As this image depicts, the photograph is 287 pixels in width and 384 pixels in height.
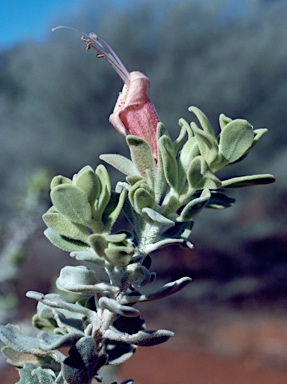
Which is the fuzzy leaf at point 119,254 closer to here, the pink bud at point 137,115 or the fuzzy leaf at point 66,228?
the fuzzy leaf at point 66,228

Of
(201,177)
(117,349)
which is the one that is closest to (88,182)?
(201,177)

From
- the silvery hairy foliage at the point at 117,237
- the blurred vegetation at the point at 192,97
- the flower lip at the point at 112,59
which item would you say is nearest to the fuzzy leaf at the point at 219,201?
the silvery hairy foliage at the point at 117,237

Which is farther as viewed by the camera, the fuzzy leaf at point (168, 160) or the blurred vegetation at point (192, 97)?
the blurred vegetation at point (192, 97)

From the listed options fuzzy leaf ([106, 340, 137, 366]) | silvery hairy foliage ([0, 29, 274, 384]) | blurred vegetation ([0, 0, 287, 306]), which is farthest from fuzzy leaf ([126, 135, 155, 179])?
blurred vegetation ([0, 0, 287, 306])

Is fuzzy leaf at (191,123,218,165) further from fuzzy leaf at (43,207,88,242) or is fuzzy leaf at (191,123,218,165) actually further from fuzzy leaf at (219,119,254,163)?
fuzzy leaf at (43,207,88,242)

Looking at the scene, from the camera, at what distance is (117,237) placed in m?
0.62

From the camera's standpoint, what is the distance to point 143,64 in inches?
323

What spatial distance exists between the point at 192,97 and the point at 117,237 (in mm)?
7395

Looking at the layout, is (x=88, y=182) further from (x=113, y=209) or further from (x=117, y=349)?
(x=117, y=349)

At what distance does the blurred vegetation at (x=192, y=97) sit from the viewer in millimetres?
7773

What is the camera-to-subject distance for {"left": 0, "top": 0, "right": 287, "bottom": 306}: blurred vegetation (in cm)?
777

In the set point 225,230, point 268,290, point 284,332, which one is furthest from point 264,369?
point 225,230

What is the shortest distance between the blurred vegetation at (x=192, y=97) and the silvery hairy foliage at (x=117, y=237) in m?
6.97

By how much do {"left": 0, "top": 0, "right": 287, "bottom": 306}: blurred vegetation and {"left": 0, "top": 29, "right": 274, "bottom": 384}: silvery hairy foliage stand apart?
6.97 metres
